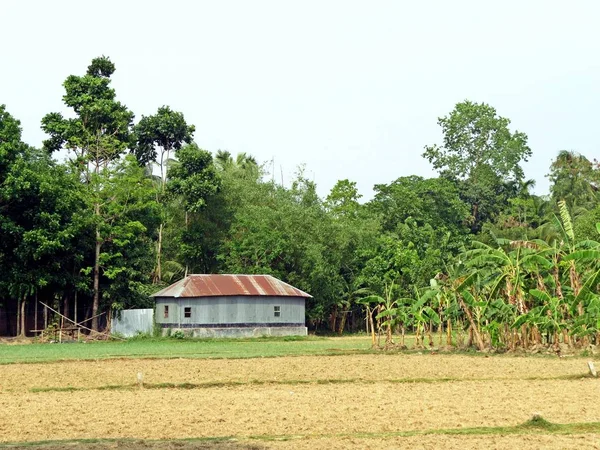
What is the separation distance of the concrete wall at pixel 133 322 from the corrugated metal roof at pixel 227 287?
1.40m

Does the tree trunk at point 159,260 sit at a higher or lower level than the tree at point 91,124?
lower

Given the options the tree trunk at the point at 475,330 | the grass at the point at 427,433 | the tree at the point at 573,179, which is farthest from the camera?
the tree at the point at 573,179

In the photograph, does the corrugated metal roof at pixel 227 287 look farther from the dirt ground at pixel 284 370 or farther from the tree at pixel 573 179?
the tree at pixel 573 179

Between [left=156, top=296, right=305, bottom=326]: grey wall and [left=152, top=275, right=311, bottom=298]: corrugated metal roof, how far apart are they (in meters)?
0.44

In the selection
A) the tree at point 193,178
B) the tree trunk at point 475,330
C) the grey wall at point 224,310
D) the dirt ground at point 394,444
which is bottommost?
the dirt ground at point 394,444

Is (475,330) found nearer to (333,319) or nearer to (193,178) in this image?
(333,319)

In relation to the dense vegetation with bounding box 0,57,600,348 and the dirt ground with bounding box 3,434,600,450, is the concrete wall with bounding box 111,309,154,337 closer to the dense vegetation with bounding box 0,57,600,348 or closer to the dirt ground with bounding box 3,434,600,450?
the dense vegetation with bounding box 0,57,600,348

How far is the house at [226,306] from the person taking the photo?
179ft

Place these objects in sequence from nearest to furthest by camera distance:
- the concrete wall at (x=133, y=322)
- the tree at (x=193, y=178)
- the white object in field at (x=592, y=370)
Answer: the white object in field at (x=592, y=370) < the concrete wall at (x=133, y=322) < the tree at (x=193, y=178)

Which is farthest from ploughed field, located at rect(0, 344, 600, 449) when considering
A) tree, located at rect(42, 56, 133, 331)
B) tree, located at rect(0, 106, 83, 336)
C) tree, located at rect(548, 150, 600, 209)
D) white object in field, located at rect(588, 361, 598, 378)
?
tree, located at rect(548, 150, 600, 209)

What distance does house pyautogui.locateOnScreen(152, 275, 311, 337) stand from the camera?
54531mm

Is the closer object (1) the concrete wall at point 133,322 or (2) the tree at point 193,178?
(1) the concrete wall at point 133,322

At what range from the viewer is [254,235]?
62.9m

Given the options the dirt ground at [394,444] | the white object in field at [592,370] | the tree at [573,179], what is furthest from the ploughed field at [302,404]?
the tree at [573,179]
